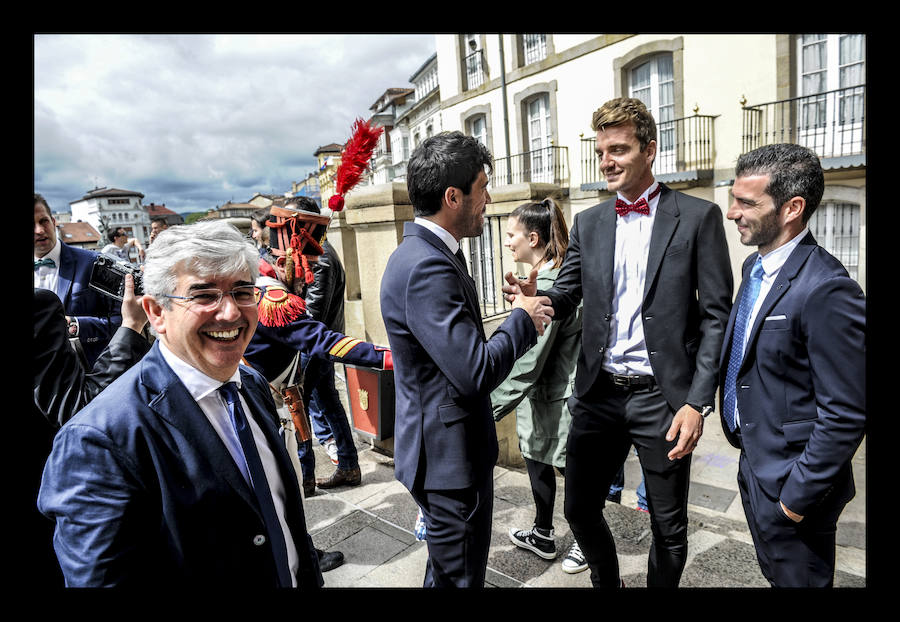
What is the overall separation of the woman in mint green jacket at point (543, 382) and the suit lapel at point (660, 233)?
30.7 inches

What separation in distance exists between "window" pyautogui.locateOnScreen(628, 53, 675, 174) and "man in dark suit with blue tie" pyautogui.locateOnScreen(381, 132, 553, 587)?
12.1 meters

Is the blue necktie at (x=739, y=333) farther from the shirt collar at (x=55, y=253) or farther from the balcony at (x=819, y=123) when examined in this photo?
the balcony at (x=819, y=123)

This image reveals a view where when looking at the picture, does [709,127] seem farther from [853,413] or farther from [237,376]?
[237,376]

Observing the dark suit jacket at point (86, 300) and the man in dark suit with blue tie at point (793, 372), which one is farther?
the dark suit jacket at point (86, 300)

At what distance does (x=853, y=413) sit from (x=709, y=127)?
11.7m

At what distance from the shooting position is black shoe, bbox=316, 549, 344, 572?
3091 millimetres

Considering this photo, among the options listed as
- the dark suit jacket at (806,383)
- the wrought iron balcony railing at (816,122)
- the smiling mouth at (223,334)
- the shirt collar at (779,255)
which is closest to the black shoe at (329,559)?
the smiling mouth at (223,334)

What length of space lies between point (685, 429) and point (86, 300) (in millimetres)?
3241

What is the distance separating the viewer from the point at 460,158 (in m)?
2.00

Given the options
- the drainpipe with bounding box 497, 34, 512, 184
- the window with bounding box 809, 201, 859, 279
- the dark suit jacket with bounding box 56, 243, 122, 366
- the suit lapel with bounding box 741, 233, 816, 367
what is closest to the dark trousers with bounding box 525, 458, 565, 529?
the suit lapel with bounding box 741, 233, 816, 367

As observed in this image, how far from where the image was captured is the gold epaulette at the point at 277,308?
3.23 metres

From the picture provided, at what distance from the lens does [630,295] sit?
2.44 meters

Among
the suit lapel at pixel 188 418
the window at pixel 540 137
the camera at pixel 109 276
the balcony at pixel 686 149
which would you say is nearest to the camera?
the suit lapel at pixel 188 418

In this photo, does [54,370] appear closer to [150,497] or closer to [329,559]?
[150,497]
